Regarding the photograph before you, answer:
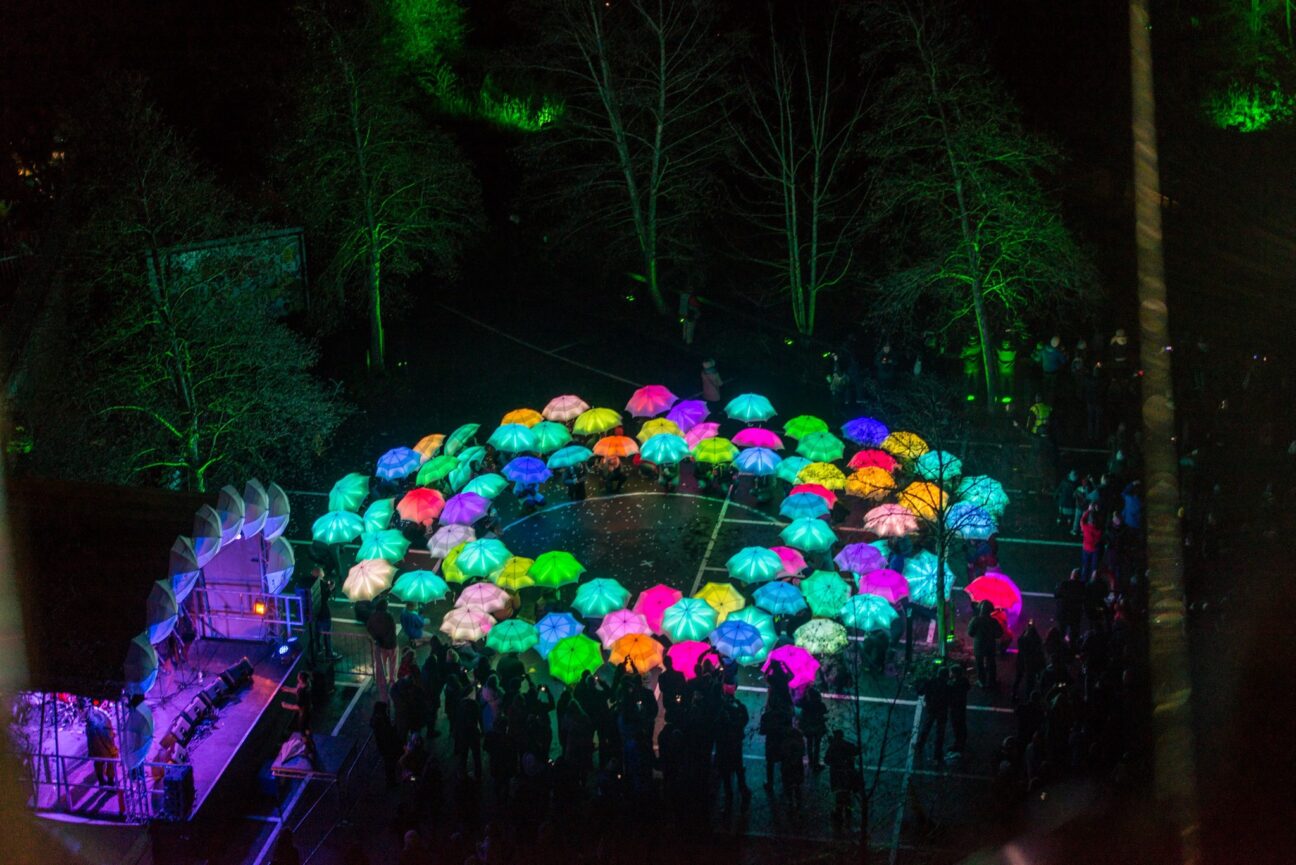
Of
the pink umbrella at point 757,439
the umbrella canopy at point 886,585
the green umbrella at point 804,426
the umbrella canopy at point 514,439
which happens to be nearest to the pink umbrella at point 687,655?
the umbrella canopy at point 886,585

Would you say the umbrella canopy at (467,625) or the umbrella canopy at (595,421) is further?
the umbrella canopy at (595,421)

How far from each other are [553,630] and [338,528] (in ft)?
18.4

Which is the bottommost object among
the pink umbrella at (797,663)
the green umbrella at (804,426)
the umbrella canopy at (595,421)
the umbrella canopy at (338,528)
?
the pink umbrella at (797,663)

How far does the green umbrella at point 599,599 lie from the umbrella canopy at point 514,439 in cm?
617

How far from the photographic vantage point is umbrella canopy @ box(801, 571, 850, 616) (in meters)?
19.6

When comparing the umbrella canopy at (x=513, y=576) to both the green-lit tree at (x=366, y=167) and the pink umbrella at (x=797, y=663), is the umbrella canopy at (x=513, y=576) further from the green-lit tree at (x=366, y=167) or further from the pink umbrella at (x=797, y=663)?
the green-lit tree at (x=366, y=167)

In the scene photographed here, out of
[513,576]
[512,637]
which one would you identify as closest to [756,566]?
[513,576]

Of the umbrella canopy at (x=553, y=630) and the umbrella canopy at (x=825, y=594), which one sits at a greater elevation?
the umbrella canopy at (x=825, y=594)

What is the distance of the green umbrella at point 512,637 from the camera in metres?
18.9

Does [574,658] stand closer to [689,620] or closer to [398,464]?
[689,620]

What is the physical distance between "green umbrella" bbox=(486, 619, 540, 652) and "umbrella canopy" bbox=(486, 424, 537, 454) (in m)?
7.10

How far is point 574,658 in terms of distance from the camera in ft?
60.5

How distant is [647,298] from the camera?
3638 cm

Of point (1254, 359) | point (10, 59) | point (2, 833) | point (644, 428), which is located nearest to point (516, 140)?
point (10, 59)
